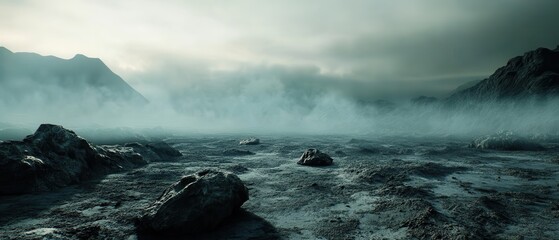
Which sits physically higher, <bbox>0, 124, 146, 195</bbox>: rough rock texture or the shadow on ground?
<bbox>0, 124, 146, 195</bbox>: rough rock texture

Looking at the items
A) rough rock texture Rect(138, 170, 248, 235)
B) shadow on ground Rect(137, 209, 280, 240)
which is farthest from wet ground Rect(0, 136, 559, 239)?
rough rock texture Rect(138, 170, 248, 235)

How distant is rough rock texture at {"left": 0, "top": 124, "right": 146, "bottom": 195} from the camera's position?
16.9 m

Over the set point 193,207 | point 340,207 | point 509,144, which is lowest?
point 340,207

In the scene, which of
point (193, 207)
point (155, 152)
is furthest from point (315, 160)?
point (193, 207)

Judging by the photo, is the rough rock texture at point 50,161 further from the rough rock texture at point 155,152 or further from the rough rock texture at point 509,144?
the rough rock texture at point 509,144

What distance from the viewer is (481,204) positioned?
45.2 feet

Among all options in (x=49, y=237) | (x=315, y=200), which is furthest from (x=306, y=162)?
(x=49, y=237)

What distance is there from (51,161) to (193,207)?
14.8m

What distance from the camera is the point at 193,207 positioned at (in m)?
11.0

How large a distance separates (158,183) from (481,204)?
17582 mm

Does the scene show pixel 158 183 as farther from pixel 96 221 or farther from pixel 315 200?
pixel 315 200

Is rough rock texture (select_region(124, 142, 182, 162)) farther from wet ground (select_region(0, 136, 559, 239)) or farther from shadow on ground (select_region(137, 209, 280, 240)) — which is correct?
shadow on ground (select_region(137, 209, 280, 240))

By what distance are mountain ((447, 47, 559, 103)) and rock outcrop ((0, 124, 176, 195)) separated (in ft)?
404

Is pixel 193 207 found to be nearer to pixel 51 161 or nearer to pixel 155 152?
pixel 51 161
